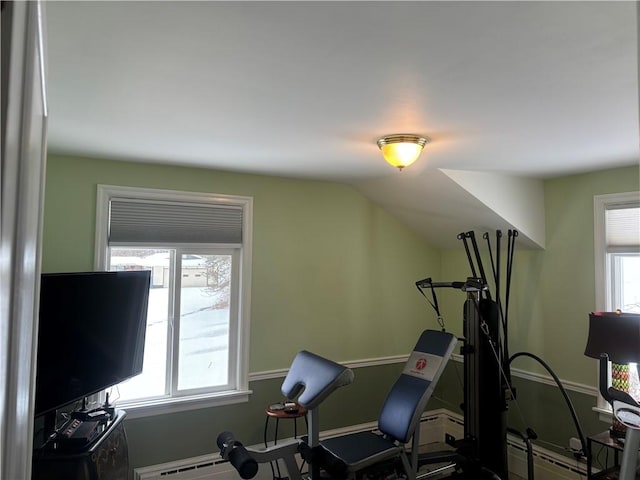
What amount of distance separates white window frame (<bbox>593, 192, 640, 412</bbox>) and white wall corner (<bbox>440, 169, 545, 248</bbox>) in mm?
443

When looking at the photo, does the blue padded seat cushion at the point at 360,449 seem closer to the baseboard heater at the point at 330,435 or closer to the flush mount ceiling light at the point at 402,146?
the baseboard heater at the point at 330,435

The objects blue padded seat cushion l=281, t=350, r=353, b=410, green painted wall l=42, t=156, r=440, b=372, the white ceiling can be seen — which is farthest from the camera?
green painted wall l=42, t=156, r=440, b=372

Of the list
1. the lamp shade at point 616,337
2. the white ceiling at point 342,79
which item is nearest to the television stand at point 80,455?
the white ceiling at point 342,79

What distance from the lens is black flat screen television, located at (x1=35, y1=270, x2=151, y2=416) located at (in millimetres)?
2230

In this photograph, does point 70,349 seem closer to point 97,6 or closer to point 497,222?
point 97,6

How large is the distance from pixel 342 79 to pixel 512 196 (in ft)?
7.99

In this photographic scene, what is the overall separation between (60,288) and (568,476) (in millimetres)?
3799

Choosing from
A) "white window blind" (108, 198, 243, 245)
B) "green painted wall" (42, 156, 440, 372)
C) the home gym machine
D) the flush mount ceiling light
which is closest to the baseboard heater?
the home gym machine

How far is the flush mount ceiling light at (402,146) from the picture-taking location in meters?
2.42

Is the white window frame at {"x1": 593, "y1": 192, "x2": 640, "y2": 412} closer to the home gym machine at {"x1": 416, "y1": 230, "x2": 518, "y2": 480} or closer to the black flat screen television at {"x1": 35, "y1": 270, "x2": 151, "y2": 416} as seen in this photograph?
the home gym machine at {"x1": 416, "y1": 230, "x2": 518, "y2": 480}

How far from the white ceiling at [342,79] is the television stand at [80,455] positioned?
5.27 feet

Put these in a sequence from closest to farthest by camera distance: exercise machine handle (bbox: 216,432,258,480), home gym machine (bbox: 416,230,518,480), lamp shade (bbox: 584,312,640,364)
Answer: exercise machine handle (bbox: 216,432,258,480), lamp shade (bbox: 584,312,640,364), home gym machine (bbox: 416,230,518,480)

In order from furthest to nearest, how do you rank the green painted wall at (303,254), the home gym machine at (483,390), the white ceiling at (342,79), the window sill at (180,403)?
1. the home gym machine at (483,390)
2. the window sill at (180,403)
3. the green painted wall at (303,254)
4. the white ceiling at (342,79)

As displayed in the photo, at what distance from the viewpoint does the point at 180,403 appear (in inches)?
129
